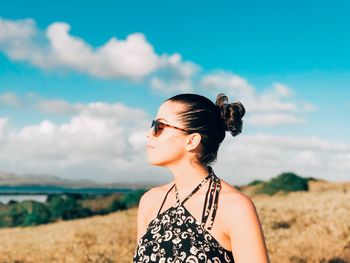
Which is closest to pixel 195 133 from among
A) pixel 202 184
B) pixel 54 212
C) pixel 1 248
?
pixel 202 184

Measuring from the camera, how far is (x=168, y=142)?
11.9ft

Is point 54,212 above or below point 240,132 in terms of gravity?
below

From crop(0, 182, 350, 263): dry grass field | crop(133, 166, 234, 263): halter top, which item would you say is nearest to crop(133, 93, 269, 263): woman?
crop(133, 166, 234, 263): halter top

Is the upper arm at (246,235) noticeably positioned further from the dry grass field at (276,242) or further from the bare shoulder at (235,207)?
the dry grass field at (276,242)

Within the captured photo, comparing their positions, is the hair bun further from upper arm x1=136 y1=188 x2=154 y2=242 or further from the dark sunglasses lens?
upper arm x1=136 y1=188 x2=154 y2=242

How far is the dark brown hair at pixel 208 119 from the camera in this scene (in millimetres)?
3592

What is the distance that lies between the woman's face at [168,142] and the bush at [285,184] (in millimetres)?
34585

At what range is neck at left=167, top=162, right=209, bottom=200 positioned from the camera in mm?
3588

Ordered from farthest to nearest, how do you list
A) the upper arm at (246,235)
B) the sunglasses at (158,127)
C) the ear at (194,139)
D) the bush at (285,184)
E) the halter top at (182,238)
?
the bush at (285,184) → the sunglasses at (158,127) → the ear at (194,139) → the halter top at (182,238) → the upper arm at (246,235)

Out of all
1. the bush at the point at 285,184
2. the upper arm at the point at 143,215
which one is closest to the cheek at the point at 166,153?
the upper arm at the point at 143,215

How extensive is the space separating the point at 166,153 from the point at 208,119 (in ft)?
1.26

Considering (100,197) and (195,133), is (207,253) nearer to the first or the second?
(195,133)

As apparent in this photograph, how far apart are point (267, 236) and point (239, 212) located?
34.6ft

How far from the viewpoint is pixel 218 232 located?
3303 mm
